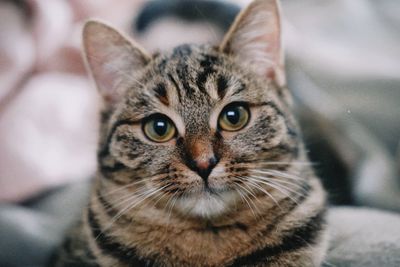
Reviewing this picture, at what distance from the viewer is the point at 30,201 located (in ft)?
4.00

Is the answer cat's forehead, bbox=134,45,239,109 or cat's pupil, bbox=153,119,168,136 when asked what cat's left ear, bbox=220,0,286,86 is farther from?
cat's pupil, bbox=153,119,168,136

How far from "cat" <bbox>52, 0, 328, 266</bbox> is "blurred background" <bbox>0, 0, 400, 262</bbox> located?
0.13 metres

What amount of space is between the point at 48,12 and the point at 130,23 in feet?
0.81

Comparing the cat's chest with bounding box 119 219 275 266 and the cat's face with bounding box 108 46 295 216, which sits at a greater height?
the cat's face with bounding box 108 46 295 216

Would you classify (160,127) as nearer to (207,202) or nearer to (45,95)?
(207,202)

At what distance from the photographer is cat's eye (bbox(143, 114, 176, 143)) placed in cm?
78

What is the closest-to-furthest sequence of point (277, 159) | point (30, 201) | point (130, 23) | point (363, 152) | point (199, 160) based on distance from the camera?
point (199, 160) < point (277, 159) < point (363, 152) < point (30, 201) < point (130, 23)

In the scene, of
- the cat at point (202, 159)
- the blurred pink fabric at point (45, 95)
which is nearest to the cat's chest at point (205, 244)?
the cat at point (202, 159)

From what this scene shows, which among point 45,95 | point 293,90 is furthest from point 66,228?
point 293,90

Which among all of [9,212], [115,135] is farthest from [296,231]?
[9,212]

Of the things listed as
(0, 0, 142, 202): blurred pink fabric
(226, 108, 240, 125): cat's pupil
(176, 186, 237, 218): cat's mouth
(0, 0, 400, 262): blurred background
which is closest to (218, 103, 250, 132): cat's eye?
(226, 108, 240, 125): cat's pupil

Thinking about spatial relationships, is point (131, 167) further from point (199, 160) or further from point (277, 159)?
point (277, 159)

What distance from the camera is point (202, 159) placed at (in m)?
0.71

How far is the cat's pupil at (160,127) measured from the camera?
785 millimetres
